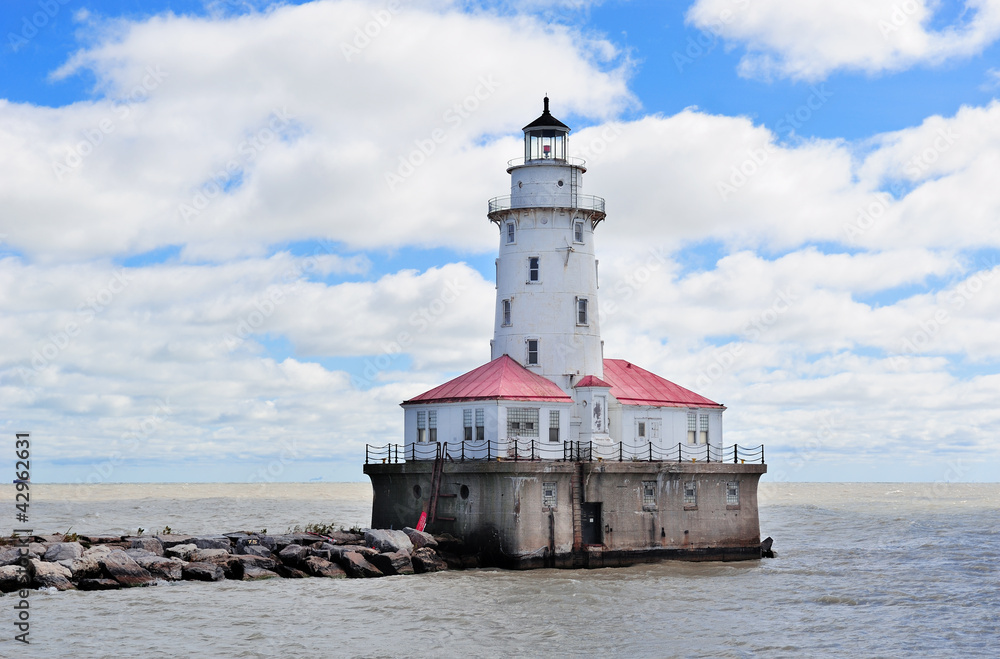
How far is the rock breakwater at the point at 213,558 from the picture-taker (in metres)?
33.3

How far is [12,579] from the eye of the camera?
32.4 metres

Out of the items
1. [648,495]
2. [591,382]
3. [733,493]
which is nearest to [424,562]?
[648,495]

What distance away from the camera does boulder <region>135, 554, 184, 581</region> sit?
34.5 meters

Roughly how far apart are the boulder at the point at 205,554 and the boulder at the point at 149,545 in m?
1.16

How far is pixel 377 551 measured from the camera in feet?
123

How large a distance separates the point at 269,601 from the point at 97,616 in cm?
483

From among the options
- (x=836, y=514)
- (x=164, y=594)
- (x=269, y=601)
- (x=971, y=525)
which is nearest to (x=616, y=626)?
(x=269, y=601)

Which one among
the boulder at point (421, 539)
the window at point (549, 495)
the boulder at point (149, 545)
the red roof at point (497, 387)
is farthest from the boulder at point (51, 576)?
the window at point (549, 495)

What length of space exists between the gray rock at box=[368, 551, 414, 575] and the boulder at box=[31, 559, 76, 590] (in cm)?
946

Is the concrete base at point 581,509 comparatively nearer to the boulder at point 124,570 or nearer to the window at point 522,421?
the window at point 522,421

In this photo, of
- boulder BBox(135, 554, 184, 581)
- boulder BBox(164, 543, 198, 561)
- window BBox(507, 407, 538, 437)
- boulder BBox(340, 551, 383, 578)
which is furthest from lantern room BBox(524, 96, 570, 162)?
boulder BBox(135, 554, 184, 581)

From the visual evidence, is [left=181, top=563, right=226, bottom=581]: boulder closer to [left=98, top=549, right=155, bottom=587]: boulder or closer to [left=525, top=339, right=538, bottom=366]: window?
[left=98, top=549, right=155, bottom=587]: boulder

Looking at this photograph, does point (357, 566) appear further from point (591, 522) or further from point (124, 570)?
point (591, 522)

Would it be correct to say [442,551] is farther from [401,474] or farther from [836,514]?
[836,514]
